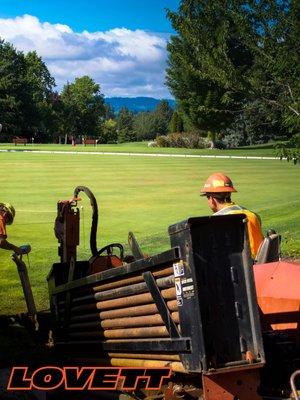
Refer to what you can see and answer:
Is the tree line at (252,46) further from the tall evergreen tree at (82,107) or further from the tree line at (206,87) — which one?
the tall evergreen tree at (82,107)

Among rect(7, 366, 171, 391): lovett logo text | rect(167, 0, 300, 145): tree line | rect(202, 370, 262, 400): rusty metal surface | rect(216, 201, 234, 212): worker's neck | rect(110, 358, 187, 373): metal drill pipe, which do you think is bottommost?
rect(7, 366, 171, 391): lovett logo text

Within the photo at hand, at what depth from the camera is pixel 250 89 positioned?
10.9m

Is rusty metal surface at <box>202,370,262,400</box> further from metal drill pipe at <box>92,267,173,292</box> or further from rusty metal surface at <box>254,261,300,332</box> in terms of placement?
rusty metal surface at <box>254,261,300,332</box>

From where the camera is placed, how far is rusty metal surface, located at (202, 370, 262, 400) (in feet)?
9.97

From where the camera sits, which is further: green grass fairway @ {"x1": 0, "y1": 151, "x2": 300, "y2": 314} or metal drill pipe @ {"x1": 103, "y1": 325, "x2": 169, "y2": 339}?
green grass fairway @ {"x1": 0, "y1": 151, "x2": 300, "y2": 314}

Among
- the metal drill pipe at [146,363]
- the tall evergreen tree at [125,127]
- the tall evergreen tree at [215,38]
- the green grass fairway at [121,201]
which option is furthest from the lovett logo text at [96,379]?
the tall evergreen tree at [125,127]

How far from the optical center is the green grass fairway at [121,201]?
35.6 ft

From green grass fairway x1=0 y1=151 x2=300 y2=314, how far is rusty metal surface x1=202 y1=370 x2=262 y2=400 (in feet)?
15.5

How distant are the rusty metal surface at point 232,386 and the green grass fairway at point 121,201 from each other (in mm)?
4729

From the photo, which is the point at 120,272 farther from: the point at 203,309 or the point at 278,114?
the point at 278,114

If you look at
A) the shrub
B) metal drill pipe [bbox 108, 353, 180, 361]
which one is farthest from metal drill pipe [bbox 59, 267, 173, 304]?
the shrub

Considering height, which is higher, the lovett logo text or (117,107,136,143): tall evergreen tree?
(117,107,136,143): tall evergreen tree

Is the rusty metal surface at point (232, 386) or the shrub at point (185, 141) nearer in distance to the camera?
the rusty metal surface at point (232, 386)

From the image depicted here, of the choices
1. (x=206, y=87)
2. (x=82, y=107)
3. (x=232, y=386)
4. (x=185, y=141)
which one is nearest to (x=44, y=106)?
(x=82, y=107)
